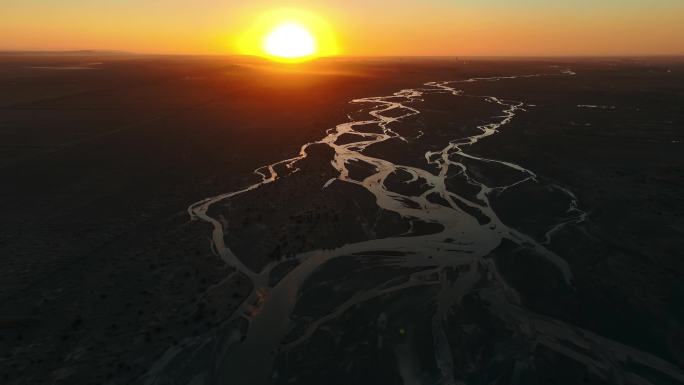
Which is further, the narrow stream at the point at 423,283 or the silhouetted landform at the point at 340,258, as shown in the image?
the silhouetted landform at the point at 340,258

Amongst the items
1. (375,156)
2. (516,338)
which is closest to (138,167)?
(375,156)

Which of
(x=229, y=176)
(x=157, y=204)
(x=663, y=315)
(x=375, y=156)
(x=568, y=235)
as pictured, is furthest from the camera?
(x=375, y=156)

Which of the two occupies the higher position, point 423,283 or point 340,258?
point 423,283

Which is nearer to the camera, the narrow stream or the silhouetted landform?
the narrow stream

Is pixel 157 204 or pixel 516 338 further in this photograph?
pixel 157 204

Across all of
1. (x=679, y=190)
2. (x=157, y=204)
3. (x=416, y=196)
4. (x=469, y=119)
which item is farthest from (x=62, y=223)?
(x=469, y=119)

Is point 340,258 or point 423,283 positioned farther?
point 340,258

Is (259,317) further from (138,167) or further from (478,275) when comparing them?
(138,167)

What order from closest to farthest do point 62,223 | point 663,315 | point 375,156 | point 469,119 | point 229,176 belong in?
point 663,315, point 62,223, point 229,176, point 375,156, point 469,119
